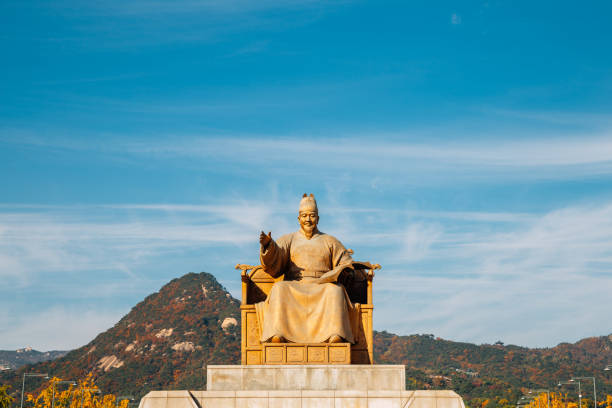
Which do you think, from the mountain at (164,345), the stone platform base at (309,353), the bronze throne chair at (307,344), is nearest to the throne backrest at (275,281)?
the bronze throne chair at (307,344)

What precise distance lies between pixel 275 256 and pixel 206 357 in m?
59.6

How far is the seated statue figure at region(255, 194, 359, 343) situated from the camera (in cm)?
1404

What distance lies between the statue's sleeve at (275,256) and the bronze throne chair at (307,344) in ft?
0.75

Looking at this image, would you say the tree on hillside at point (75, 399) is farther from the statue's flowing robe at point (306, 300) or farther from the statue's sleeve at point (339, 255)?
the statue's sleeve at point (339, 255)

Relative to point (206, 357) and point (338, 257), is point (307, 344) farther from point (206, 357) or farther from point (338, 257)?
point (206, 357)

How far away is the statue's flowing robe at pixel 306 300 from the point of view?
553 inches

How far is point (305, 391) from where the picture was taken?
13078 millimetres

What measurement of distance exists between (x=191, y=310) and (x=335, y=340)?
7201 cm

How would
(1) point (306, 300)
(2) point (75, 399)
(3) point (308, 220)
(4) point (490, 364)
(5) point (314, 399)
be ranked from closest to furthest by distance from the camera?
(5) point (314, 399)
(1) point (306, 300)
(3) point (308, 220)
(2) point (75, 399)
(4) point (490, 364)

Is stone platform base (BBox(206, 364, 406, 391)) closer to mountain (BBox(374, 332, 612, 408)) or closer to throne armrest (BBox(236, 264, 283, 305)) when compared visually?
throne armrest (BBox(236, 264, 283, 305))

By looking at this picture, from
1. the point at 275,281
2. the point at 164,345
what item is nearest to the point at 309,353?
the point at 275,281

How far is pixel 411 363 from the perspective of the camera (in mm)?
89188

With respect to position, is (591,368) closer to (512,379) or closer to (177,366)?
(512,379)

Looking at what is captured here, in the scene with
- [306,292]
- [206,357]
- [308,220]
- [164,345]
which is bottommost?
[306,292]
